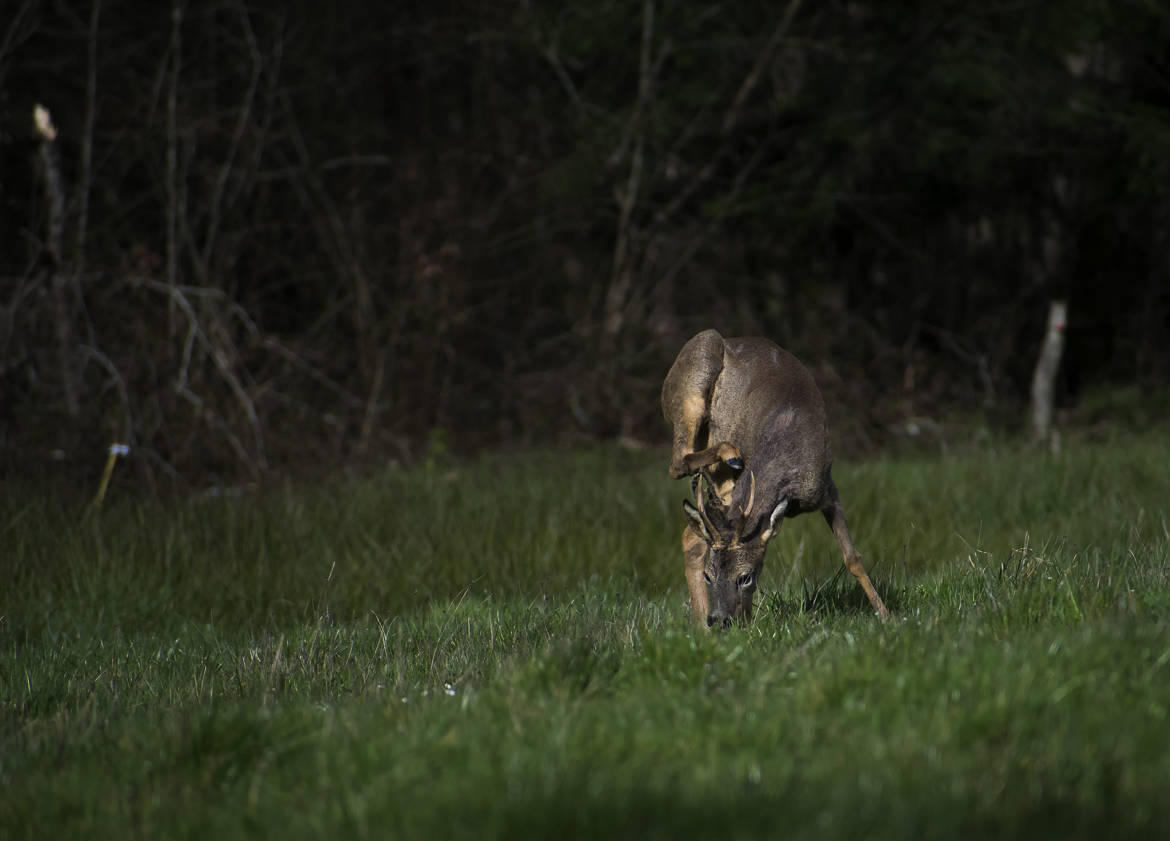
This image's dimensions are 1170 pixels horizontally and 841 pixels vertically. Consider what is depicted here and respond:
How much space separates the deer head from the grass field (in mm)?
222

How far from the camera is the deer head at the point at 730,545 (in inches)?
199

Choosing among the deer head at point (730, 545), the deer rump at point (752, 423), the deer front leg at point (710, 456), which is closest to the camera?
the deer head at point (730, 545)

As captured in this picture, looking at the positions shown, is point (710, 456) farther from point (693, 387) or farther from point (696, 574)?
point (696, 574)

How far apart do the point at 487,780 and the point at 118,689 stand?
2.53 meters

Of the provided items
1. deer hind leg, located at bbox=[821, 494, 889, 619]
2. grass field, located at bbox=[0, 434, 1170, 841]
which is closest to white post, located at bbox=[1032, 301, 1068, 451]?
grass field, located at bbox=[0, 434, 1170, 841]

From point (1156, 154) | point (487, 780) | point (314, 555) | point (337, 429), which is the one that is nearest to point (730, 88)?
point (1156, 154)

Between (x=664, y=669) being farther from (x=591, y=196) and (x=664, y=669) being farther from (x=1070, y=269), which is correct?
(x=1070, y=269)

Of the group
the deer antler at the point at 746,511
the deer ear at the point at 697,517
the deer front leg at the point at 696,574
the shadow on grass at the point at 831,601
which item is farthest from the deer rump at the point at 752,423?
the shadow on grass at the point at 831,601

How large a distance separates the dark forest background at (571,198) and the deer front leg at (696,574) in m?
6.95

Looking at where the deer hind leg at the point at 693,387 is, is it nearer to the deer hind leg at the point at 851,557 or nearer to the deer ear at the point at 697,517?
the deer ear at the point at 697,517

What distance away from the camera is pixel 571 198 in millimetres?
15805

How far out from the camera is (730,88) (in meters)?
16.4

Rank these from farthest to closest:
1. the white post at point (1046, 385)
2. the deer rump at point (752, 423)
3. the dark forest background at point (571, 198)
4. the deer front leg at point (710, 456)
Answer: the dark forest background at point (571, 198) < the white post at point (1046, 385) < the deer front leg at point (710, 456) < the deer rump at point (752, 423)

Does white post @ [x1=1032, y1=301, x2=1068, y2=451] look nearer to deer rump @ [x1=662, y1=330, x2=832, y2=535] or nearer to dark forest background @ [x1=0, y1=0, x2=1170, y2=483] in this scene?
dark forest background @ [x1=0, y1=0, x2=1170, y2=483]
